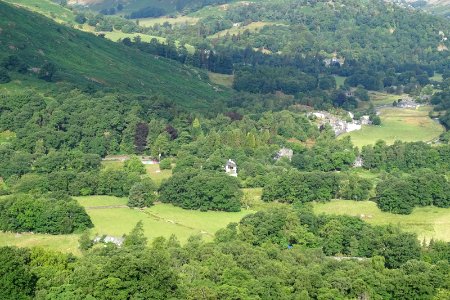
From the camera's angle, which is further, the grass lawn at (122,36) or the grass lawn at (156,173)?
the grass lawn at (122,36)

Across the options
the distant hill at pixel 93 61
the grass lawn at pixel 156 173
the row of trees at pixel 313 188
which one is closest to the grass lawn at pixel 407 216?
the row of trees at pixel 313 188

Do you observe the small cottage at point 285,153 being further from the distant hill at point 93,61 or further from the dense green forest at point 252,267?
the dense green forest at point 252,267

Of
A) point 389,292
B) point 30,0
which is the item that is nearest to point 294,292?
point 389,292

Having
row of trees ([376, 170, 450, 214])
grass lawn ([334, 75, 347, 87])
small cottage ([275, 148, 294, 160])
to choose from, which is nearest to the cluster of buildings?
small cottage ([275, 148, 294, 160])

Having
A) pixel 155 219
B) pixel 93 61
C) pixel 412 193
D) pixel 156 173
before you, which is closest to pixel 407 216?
pixel 412 193

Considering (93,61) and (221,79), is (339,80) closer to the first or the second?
(221,79)

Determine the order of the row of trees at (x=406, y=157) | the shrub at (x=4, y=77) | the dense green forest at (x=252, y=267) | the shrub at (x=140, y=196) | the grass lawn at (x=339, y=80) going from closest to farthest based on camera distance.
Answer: the dense green forest at (x=252, y=267)
the shrub at (x=140, y=196)
the row of trees at (x=406, y=157)
the shrub at (x=4, y=77)
the grass lawn at (x=339, y=80)
